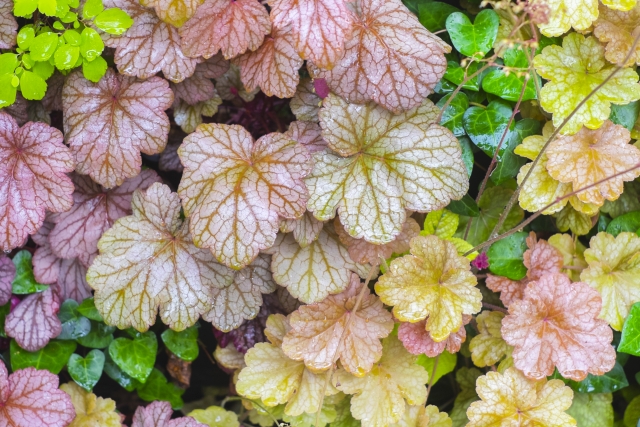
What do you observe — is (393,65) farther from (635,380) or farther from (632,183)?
(635,380)

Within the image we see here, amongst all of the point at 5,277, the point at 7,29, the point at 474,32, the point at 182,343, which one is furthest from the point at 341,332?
the point at 7,29

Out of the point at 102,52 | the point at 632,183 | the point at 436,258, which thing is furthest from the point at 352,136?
the point at 632,183

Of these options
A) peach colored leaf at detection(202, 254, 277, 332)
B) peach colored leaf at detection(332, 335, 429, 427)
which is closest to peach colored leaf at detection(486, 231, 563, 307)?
peach colored leaf at detection(332, 335, 429, 427)

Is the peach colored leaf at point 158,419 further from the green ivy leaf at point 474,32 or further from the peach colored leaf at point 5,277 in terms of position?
the green ivy leaf at point 474,32

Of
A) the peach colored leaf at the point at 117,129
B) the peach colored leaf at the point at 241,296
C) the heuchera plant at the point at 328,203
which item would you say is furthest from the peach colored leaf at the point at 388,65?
the peach colored leaf at the point at 241,296

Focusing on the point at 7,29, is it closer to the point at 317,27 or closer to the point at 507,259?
the point at 317,27

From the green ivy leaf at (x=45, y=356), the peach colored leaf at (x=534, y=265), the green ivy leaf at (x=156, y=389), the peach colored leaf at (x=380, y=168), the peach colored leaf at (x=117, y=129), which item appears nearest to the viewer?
the peach colored leaf at (x=380, y=168)

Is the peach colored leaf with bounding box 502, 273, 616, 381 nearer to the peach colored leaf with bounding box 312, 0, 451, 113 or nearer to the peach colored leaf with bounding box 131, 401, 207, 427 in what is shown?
the peach colored leaf with bounding box 312, 0, 451, 113
